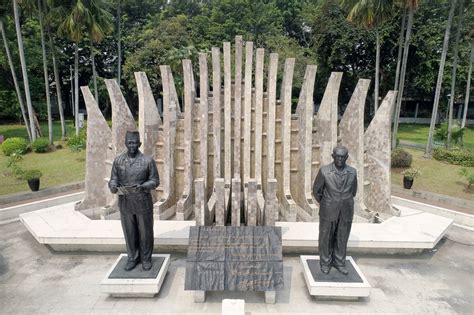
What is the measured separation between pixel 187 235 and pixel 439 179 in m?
14.9

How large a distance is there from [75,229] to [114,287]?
3.30m

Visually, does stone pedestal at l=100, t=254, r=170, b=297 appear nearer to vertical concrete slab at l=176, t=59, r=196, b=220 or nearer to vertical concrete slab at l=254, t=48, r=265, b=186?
vertical concrete slab at l=176, t=59, r=196, b=220

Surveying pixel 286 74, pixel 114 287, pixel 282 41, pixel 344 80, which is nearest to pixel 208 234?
pixel 114 287

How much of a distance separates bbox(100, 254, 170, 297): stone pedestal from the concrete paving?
25 cm

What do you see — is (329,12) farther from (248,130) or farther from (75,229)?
(75,229)

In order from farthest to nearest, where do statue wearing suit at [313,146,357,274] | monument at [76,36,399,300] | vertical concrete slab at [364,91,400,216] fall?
vertical concrete slab at [364,91,400,216] → monument at [76,36,399,300] → statue wearing suit at [313,146,357,274]

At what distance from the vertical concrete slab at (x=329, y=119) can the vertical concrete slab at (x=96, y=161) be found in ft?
24.6

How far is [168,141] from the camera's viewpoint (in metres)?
10.8

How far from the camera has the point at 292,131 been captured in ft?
37.8

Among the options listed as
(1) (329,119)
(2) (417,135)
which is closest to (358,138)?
(1) (329,119)

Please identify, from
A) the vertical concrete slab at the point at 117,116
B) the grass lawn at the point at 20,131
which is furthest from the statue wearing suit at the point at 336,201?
the grass lawn at the point at 20,131

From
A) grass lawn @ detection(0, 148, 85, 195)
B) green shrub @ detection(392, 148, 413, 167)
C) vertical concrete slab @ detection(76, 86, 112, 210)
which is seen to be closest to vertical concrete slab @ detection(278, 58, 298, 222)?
vertical concrete slab @ detection(76, 86, 112, 210)

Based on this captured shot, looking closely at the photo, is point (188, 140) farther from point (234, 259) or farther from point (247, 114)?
point (234, 259)

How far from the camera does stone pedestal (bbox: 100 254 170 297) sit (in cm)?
695
